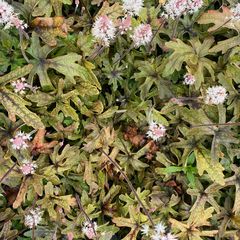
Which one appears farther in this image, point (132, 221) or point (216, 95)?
point (132, 221)

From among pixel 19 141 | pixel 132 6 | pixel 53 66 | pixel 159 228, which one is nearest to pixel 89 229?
pixel 159 228

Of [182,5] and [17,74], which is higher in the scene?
[182,5]

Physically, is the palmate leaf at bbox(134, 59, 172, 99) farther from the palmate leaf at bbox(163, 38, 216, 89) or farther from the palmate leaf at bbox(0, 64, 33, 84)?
the palmate leaf at bbox(0, 64, 33, 84)

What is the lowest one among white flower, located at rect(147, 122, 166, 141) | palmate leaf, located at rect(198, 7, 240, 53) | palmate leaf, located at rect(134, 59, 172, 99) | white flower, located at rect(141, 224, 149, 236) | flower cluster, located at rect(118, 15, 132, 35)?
white flower, located at rect(141, 224, 149, 236)

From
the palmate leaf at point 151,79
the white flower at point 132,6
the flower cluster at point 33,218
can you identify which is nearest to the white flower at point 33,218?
the flower cluster at point 33,218

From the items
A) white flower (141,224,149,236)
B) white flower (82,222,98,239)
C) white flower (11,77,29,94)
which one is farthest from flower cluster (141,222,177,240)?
white flower (11,77,29,94)

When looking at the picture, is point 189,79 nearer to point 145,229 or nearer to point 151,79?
point 151,79

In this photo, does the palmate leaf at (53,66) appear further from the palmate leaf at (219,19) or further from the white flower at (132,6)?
the palmate leaf at (219,19)
